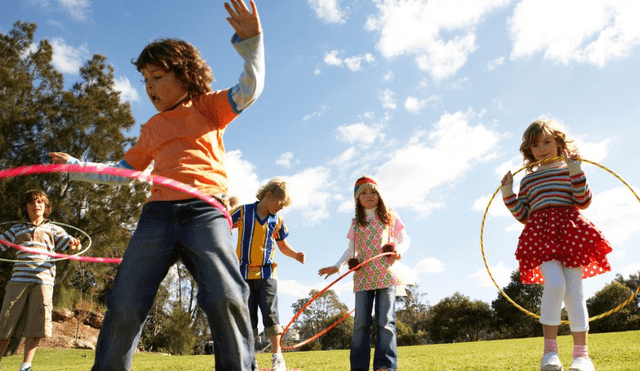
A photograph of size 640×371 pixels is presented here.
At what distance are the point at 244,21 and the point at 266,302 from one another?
147 inches

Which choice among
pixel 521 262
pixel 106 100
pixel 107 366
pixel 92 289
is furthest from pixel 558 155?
pixel 92 289

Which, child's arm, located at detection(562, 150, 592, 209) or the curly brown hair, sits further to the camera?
child's arm, located at detection(562, 150, 592, 209)

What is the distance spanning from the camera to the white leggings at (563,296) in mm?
4117

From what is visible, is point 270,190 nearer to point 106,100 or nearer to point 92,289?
point 106,100

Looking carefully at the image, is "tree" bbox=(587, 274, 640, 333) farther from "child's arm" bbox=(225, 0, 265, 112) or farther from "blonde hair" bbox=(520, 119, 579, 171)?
"child's arm" bbox=(225, 0, 265, 112)

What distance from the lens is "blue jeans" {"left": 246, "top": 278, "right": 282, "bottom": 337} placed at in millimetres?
5750

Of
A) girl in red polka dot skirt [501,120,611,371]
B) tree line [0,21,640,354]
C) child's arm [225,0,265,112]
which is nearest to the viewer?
child's arm [225,0,265,112]

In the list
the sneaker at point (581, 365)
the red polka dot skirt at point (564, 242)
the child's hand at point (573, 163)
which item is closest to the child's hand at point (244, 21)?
the child's hand at point (573, 163)

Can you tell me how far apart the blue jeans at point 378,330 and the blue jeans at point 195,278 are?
106 inches

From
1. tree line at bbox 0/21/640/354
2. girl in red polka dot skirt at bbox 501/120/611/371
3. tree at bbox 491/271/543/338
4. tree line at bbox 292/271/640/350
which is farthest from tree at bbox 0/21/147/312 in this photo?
tree at bbox 491/271/543/338

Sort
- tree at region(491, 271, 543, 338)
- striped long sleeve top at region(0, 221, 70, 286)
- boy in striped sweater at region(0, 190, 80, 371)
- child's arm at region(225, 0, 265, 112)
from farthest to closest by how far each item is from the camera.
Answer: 1. tree at region(491, 271, 543, 338)
2. striped long sleeve top at region(0, 221, 70, 286)
3. boy in striped sweater at region(0, 190, 80, 371)
4. child's arm at region(225, 0, 265, 112)

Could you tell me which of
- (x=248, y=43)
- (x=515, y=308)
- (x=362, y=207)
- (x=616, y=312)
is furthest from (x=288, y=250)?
(x=515, y=308)

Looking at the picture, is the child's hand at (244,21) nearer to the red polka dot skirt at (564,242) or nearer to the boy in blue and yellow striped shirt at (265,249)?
the red polka dot skirt at (564,242)

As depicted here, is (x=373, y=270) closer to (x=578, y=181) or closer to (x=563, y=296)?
(x=563, y=296)
